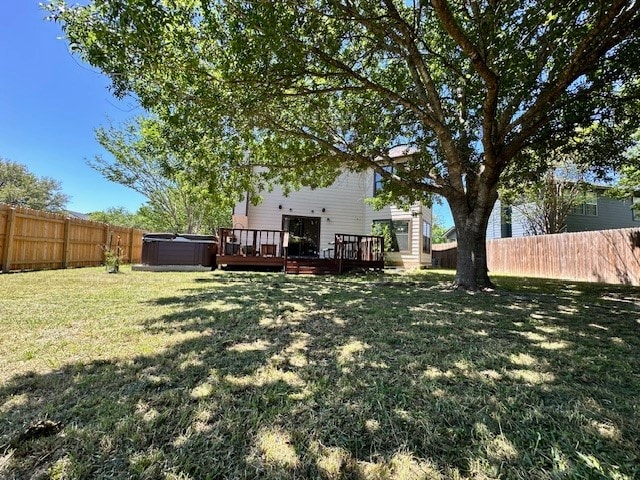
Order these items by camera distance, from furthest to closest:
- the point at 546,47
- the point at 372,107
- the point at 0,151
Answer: the point at 0,151 < the point at 372,107 < the point at 546,47

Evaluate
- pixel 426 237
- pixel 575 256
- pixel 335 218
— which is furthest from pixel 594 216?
pixel 335 218

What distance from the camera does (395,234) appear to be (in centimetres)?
1504

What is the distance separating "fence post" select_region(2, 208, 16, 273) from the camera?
8.27 m

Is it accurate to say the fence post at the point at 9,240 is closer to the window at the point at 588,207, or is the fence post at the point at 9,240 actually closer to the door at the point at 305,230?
the door at the point at 305,230

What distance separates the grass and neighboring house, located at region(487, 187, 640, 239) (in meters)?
17.9

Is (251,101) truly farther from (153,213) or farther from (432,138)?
(153,213)

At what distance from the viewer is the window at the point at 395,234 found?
1487cm

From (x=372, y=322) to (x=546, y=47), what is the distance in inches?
217

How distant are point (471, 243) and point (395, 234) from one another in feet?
26.0

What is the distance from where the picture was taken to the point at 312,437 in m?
1.69

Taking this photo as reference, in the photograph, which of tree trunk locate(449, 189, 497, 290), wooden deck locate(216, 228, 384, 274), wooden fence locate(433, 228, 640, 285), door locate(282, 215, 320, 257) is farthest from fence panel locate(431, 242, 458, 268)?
tree trunk locate(449, 189, 497, 290)

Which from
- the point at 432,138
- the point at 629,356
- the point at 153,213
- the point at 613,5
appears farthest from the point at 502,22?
the point at 153,213

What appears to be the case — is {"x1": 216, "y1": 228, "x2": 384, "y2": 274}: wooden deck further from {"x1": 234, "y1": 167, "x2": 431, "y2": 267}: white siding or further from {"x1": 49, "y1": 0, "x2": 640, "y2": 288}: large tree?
{"x1": 234, "y1": 167, "x2": 431, "y2": 267}: white siding

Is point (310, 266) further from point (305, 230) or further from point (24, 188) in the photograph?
point (24, 188)
